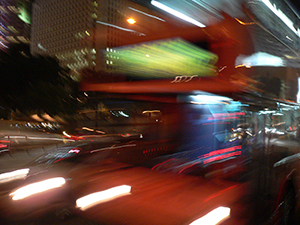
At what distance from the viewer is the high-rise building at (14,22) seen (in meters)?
1.67

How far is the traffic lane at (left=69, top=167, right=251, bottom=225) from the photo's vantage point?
4.20ft

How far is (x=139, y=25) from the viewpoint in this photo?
6.20 ft

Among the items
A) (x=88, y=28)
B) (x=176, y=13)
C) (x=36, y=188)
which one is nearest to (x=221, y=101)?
(x=176, y=13)

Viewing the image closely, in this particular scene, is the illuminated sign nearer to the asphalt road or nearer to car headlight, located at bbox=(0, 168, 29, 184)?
the asphalt road

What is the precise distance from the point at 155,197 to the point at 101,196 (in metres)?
0.35

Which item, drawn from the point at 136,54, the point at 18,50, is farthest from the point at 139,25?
the point at 18,50

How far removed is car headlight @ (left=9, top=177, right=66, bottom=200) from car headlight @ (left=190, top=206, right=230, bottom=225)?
2.59 feet

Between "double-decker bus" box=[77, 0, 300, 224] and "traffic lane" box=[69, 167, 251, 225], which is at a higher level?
"double-decker bus" box=[77, 0, 300, 224]

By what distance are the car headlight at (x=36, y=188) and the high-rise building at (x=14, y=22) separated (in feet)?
3.59

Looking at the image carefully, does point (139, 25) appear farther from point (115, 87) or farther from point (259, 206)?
point (259, 206)

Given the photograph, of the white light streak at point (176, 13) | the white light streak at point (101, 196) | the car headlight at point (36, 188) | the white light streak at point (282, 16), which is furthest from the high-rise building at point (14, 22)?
the white light streak at point (282, 16)

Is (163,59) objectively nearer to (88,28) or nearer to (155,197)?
(88,28)

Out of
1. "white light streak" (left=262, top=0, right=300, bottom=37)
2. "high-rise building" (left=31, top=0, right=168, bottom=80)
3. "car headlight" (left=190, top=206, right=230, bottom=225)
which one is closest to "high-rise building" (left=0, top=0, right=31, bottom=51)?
"high-rise building" (left=31, top=0, right=168, bottom=80)

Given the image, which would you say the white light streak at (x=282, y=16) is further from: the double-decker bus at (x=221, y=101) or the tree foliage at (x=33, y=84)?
the tree foliage at (x=33, y=84)
